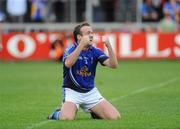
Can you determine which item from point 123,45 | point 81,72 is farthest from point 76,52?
point 123,45

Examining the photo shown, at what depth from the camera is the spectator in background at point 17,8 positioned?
33.9 m

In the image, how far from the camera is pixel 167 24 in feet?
109

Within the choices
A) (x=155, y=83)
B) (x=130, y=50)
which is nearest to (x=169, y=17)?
(x=130, y=50)

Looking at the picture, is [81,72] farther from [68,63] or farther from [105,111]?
[105,111]

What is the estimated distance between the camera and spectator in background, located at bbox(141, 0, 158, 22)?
112 feet

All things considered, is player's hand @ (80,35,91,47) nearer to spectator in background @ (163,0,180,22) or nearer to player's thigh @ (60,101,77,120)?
player's thigh @ (60,101,77,120)

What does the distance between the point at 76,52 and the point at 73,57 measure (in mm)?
107

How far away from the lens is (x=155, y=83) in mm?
22391

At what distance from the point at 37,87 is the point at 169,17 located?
1375 centimetres

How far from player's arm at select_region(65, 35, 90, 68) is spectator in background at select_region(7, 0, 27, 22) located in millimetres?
21437

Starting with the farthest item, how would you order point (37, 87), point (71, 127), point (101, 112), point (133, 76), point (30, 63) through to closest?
1. point (30, 63)
2. point (133, 76)
3. point (37, 87)
4. point (101, 112)
5. point (71, 127)

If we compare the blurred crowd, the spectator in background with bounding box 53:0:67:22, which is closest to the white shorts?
the blurred crowd

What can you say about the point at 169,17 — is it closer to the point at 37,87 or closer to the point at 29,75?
the point at 29,75

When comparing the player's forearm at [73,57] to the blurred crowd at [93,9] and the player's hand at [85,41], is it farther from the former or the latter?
the blurred crowd at [93,9]
